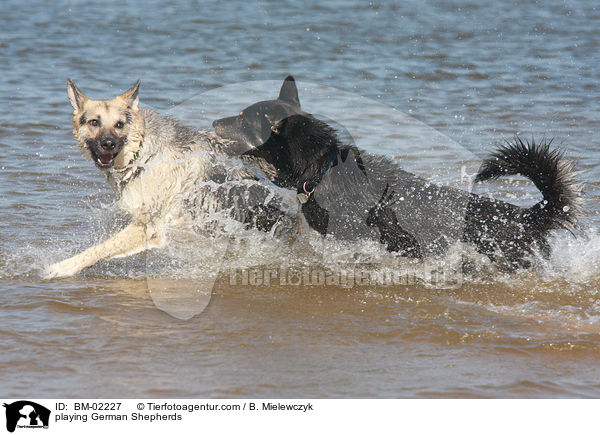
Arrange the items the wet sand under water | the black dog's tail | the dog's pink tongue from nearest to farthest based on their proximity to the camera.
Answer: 1. the wet sand under water
2. the black dog's tail
3. the dog's pink tongue

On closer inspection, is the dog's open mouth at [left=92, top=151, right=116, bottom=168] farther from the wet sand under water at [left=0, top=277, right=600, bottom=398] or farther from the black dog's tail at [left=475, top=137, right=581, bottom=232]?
the black dog's tail at [left=475, top=137, right=581, bottom=232]

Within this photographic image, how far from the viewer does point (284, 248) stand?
4.87 meters

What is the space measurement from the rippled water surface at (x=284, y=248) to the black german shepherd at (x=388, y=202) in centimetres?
22

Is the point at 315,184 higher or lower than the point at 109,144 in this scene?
lower

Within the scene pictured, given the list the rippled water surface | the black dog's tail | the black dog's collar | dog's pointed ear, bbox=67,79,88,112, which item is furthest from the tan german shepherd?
the black dog's tail

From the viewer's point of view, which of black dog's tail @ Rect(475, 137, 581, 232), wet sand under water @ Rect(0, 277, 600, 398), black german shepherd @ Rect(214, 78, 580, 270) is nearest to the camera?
wet sand under water @ Rect(0, 277, 600, 398)

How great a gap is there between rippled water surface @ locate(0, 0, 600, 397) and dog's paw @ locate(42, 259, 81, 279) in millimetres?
80

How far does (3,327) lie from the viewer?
11.7 feet

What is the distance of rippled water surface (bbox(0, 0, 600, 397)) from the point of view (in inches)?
125
